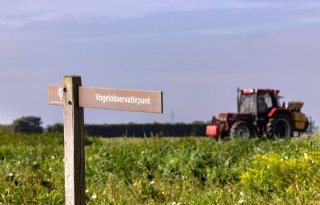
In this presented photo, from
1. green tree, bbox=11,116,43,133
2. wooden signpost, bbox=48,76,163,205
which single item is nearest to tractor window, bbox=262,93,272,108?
green tree, bbox=11,116,43,133

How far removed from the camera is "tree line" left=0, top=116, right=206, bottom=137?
31281mm

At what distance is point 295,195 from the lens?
8125mm

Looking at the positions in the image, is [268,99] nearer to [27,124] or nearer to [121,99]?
[27,124]

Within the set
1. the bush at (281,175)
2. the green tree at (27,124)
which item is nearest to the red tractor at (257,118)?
the green tree at (27,124)

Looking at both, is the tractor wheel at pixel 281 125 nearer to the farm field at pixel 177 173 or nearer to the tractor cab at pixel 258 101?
the tractor cab at pixel 258 101

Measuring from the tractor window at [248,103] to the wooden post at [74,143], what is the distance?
19397 mm

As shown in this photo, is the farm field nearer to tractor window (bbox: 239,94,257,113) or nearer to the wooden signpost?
the wooden signpost

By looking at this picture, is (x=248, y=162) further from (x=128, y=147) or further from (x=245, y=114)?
(x=245, y=114)

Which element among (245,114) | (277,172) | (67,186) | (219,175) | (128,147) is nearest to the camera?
(67,186)

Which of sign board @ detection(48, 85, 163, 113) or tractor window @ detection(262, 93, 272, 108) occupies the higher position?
tractor window @ detection(262, 93, 272, 108)

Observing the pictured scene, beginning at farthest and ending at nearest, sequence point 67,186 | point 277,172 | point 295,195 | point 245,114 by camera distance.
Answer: point 245,114 < point 277,172 < point 295,195 < point 67,186

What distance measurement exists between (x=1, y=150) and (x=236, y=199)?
6922mm

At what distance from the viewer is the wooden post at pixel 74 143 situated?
7203 mm

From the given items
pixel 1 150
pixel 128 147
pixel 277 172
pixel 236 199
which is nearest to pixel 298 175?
pixel 277 172
